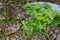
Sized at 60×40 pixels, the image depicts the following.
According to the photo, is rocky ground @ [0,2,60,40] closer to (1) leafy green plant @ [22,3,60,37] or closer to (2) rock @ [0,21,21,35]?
(2) rock @ [0,21,21,35]

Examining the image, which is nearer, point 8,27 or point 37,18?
point 8,27

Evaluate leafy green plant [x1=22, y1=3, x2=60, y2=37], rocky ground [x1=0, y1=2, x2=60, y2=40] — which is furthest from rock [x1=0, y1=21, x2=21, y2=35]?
leafy green plant [x1=22, y1=3, x2=60, y2=37]

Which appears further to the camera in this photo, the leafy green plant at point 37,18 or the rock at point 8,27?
the leafy green plant at point 37,18

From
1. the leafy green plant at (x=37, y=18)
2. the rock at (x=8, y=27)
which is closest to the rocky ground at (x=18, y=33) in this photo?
the rock at (x=8, y=27)

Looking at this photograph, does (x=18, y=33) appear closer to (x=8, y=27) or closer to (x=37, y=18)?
(x=8, y=27)

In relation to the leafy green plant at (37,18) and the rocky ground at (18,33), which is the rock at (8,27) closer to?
the rocky ground at (18,33)

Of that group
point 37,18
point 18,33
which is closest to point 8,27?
point 18,33

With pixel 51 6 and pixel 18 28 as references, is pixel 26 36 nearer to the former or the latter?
pixel 18 28

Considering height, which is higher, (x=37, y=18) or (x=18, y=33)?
(x=37, y=18)
